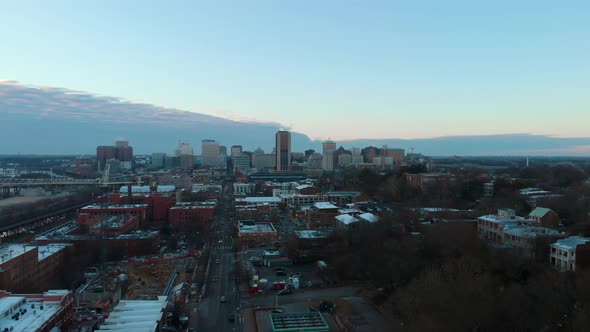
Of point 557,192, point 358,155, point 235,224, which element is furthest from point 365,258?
point 358,155

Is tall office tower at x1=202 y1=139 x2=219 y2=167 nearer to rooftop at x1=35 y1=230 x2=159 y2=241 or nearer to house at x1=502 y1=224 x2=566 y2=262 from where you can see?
rooftop at x1=35 y1=230 x2=159 y2=241

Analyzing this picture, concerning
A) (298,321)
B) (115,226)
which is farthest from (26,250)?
(298,321)

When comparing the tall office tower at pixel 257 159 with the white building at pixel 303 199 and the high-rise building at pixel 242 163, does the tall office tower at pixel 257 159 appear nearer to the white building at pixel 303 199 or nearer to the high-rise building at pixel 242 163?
the high-rise building at pixel 242 163

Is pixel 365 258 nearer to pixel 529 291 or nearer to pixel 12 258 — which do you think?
pixel 529 291

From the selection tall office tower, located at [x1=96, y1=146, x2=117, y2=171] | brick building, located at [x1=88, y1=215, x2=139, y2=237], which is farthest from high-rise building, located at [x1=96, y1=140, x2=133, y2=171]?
brick building, located at [x1=88, y1=215, x2=139, y2=237]

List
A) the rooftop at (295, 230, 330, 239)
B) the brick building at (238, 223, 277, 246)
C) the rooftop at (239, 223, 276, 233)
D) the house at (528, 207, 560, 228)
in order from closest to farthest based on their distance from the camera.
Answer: the house at (528, 207, 560, 228) → the rooftop at (295, 230, 330, 239) → the brick building at (238, 223, 277, 246) → the rooftop at (239, 223, 276, 233)

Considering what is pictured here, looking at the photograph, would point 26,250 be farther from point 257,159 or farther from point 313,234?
point 257,159

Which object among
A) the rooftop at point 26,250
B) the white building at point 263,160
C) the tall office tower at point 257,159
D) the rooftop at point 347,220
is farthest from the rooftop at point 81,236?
the tall office tower at point 257,159
